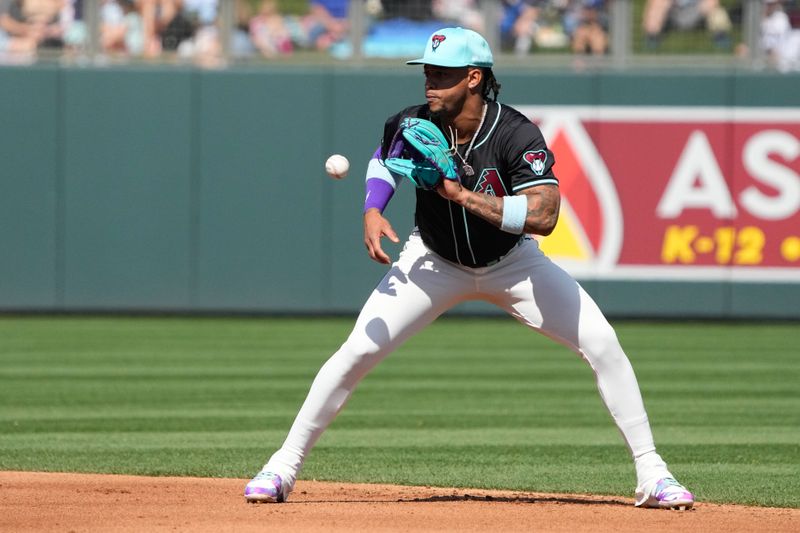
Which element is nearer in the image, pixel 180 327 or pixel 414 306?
pixel 414 306

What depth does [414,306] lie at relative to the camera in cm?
539

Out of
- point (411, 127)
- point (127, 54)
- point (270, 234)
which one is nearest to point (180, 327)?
point (270, 234)

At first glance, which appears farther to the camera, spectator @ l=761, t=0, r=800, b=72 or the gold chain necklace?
spectator @ l=761, t=0, r=800, b=72

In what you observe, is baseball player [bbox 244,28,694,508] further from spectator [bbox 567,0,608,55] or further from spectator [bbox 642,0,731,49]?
spectator [bbox 642,0,731,49]

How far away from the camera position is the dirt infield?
5.06 meters

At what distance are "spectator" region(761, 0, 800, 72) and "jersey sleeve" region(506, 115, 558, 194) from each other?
431 inches

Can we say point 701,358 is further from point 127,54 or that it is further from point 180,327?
point 127,54

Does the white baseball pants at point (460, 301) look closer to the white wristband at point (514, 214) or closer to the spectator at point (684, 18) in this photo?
the white wristband at point (514, 214)

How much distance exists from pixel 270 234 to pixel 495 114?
10.3m

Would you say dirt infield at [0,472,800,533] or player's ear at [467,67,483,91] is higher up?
player's ear at [467,67,483,91]

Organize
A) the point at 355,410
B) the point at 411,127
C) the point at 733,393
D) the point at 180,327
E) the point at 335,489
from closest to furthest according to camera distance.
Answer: the point at 411,127 < the point at 335,489 < the point at 355,410 < the point at 733,393 < the point at 180,327

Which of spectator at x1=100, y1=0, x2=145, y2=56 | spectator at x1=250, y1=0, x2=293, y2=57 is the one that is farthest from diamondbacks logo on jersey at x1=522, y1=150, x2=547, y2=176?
spectator at x1=100, y1=0, x2=145, y2=56

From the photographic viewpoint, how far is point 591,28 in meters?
15.7

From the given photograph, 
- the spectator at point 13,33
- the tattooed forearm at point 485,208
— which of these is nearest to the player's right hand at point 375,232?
the tattooed forearm at point 485,208
